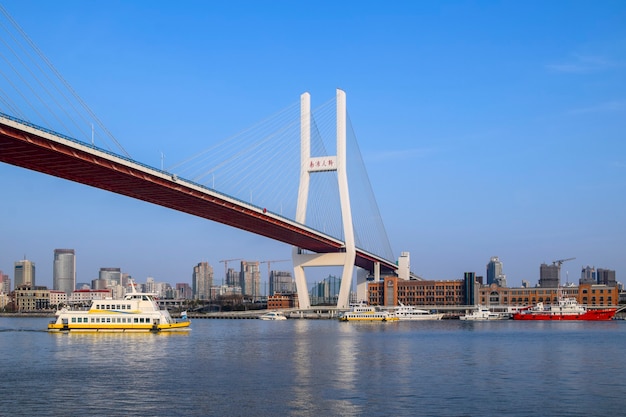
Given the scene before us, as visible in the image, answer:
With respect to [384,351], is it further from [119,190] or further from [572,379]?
[119,190]

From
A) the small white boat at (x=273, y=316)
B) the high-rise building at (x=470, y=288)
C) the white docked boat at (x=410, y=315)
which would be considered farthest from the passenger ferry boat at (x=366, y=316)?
the high-rise building at (x=470, y=288)

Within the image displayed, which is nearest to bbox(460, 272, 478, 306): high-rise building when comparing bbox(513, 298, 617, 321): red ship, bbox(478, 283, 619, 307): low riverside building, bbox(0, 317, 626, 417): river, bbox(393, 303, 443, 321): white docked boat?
bbox(478, 283, 619, 307): low riverside building

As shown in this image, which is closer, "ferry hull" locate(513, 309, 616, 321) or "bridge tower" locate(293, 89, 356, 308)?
"bridge tower" locate(293, 89, 356, 308)

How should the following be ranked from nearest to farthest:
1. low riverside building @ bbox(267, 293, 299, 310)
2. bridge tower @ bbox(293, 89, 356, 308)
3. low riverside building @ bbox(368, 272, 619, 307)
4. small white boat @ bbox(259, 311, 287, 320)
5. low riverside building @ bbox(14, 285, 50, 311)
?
1. bridge tower @ bbox(293, 89, 356, 308)
2. small white boat @ bbox(259, 311, 287, 320)
3. low riverside building @ bbox(368, 272, 619, 307)
4. low riverside building @ bbox(267, 293, 299, 310)
5. low riverside building @ bbox(14, 285, 50, 311)

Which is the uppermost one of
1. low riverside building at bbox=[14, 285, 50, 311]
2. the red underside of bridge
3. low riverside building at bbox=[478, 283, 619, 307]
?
the red underside of bridge

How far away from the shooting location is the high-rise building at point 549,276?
120 m

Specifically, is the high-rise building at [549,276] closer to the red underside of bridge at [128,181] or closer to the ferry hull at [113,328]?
the red underside of bridge at [128,181]

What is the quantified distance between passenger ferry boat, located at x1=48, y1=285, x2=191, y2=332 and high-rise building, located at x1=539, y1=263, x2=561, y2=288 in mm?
85048

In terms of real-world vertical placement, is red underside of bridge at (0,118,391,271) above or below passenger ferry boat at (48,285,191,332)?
above

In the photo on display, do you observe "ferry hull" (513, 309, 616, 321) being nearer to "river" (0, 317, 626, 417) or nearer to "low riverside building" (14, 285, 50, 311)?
"river" (0, 317, 626, 417)

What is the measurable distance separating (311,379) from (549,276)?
105843 millimetres

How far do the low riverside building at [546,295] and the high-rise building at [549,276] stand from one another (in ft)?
41.8

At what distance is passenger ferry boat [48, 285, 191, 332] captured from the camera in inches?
1831

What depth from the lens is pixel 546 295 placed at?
105625 millimetres
